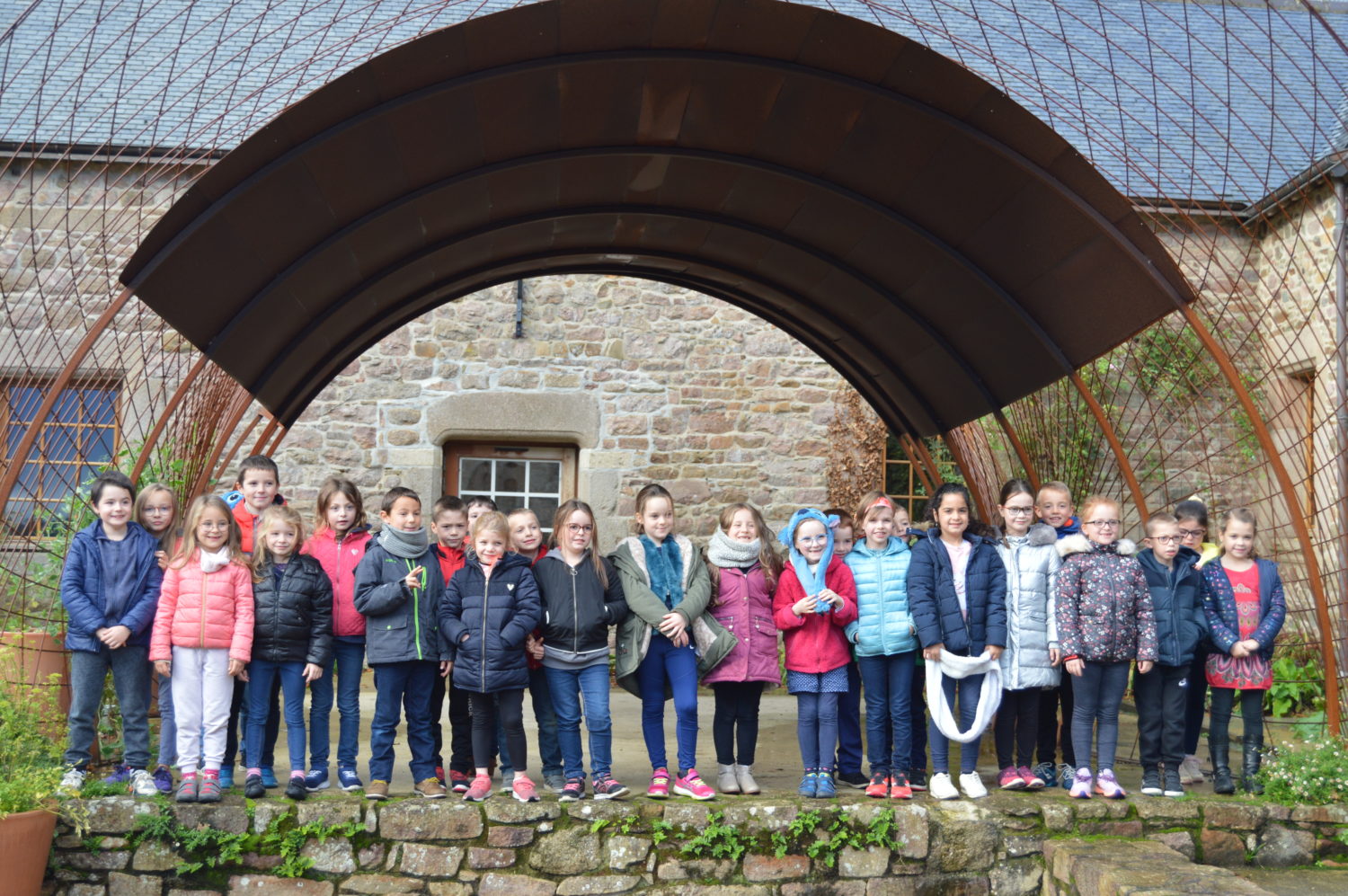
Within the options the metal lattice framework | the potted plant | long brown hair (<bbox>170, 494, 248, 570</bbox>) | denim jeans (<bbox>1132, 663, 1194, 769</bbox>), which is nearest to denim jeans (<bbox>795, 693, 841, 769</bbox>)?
denim jeans (<bbox>1132, 663, 1194, 769</bbox>)

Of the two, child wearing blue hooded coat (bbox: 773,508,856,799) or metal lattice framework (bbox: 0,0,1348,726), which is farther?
metal lattice framework (bbox: 0,0,1348,726)

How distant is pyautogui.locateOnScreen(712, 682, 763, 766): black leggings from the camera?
5297 millimetres

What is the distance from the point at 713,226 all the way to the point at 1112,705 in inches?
135

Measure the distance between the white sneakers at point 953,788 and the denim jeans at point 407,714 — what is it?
220cm

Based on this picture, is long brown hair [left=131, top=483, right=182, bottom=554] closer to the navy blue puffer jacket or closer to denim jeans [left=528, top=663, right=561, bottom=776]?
denim jeans [left=528, top=663, right=561, bottom=776]

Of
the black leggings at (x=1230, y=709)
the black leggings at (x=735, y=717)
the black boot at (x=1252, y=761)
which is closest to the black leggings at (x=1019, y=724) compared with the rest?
the black leggings at (x=1230, y=709)

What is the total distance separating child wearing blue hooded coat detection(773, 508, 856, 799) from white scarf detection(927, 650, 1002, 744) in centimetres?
→ 39

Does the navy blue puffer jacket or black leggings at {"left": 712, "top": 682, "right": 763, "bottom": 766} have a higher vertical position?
the navy blue puffer jacket

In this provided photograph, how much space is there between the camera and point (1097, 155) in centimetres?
1070

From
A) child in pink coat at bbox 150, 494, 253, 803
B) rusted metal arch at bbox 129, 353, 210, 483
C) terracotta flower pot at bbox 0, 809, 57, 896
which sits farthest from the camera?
rusted metal arch at bbox 129, 353, 210, 483

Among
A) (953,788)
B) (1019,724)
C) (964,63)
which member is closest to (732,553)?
(953,788)

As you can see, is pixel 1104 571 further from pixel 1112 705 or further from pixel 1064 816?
pixel 1064 816

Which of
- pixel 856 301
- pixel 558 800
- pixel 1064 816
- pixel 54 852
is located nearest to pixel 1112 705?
pixel 1064 816

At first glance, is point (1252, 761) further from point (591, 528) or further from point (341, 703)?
point (341, 703)
